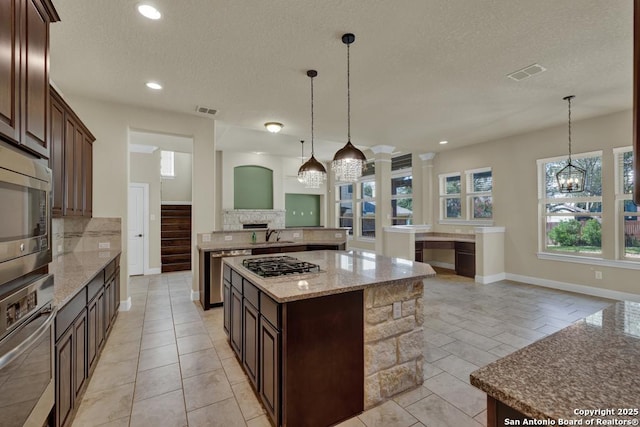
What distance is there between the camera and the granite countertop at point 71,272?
5.86ft

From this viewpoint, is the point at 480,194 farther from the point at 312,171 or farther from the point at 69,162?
the point at 69,162

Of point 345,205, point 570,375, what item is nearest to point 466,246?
point 345,205

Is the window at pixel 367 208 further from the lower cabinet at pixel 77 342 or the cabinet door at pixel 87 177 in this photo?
the lower cabinet at pixel 77 342

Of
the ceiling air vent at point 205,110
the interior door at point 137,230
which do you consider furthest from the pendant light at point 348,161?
the interior door at point 137,230

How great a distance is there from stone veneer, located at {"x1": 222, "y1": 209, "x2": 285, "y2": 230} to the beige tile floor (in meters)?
3.96

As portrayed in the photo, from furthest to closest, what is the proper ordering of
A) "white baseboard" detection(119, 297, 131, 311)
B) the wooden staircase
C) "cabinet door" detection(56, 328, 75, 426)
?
the wooden staircase < "white baseboard" detection(119, 297, 131, 311) < "cabinet door" detection(56, 328, 75, 426)

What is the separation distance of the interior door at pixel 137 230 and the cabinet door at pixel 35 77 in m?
5.42

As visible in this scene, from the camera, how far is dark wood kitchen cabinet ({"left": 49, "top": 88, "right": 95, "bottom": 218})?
8.53ft

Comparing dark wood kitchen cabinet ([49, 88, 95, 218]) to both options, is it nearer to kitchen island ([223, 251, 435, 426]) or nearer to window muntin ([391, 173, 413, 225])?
kitchen island ([223, 251, 435, 426])

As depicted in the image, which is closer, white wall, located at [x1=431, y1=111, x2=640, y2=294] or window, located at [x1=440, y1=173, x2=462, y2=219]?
white wall, located at [x1=431, y1=111, x2=640, y2=294]

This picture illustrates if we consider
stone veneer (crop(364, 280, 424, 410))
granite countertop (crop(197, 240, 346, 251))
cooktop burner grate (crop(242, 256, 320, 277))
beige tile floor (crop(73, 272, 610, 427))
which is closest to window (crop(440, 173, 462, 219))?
beige tile floor (crop(73, 272, 610, 427))

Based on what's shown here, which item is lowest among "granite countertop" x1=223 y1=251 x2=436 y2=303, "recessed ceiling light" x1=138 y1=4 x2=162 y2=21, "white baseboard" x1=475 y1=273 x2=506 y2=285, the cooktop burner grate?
→ "white baseboard" x1=475 y1=273 x2=506 y2=285

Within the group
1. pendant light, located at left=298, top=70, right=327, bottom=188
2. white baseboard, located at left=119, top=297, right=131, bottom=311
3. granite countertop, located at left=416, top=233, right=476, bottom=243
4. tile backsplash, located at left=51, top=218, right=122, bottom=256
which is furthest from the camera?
granite countertop, located at left=416, top=233, right=476, bottom=243

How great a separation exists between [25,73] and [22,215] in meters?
0.65
